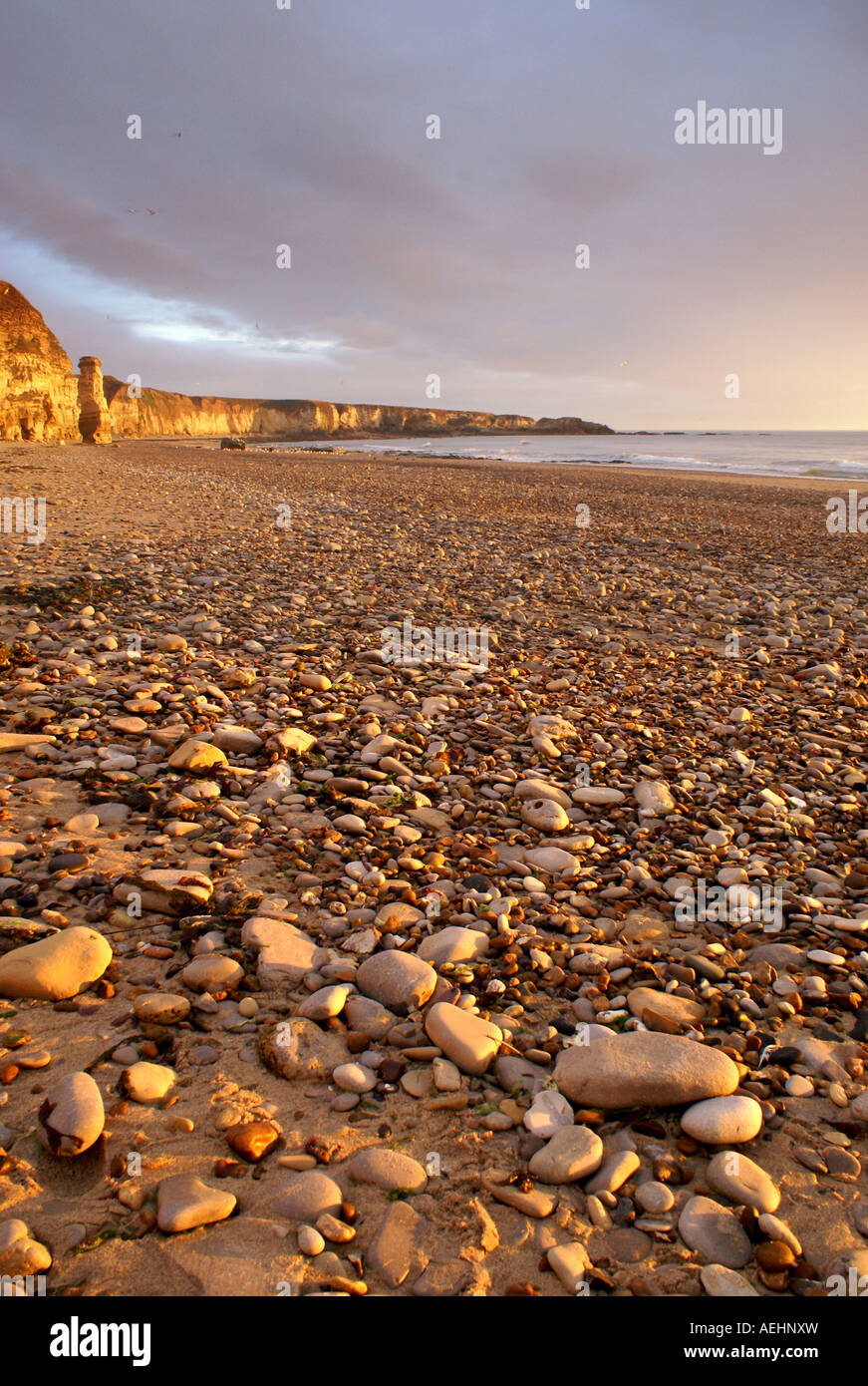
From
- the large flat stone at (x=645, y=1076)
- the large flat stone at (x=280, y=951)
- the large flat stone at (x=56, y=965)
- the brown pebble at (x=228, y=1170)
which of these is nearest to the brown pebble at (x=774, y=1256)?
the large flat stone at (x=645, y=1076)

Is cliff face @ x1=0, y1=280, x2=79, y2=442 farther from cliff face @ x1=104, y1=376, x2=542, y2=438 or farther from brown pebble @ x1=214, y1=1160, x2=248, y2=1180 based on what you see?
brown pebble @ x1=214, y1=1160, x2=248, y2=1180

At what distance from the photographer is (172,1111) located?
201 centimetres

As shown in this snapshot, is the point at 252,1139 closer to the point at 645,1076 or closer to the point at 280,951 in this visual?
the point at 280,951

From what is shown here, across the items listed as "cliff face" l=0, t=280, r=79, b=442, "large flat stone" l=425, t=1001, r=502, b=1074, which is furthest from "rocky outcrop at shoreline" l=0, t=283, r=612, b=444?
"large flat stone" l=425, t=1001, r=502, b=1074

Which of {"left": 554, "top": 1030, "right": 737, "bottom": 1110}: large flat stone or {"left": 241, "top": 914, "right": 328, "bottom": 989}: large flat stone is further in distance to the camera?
{"left": 241, "top": 914, "right": 328, "bottom": 989}: large flat stone

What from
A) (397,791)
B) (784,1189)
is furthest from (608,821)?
(784,1189)

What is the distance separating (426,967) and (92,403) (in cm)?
6114

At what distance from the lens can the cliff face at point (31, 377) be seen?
41.4 metres

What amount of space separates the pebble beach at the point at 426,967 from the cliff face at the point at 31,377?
144 ft

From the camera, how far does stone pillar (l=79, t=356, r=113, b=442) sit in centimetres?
5319

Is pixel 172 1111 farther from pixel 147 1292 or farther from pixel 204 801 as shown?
pixel 204 801

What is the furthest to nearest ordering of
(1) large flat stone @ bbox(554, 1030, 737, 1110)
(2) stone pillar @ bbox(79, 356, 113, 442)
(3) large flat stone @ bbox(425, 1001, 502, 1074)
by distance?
(2) stone pillar @ bbox(79, 356, 113, 442), (3) large flat stone @ bbox(425, 1001, 502, 1074), (1) large flat stone @ bbox(554, 1030, 737, 1110)

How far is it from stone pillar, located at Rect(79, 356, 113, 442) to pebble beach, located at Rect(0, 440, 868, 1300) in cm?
5465
